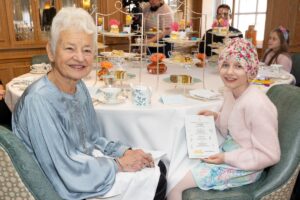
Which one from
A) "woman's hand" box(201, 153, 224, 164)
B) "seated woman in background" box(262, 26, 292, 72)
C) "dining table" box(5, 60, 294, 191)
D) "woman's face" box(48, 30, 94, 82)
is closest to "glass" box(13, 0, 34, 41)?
"dining table" box(5, 60, 294, 191)

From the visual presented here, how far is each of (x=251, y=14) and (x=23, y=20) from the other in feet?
12.3

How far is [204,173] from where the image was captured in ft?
4.44

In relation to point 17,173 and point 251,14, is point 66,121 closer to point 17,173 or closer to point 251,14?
point 17,173

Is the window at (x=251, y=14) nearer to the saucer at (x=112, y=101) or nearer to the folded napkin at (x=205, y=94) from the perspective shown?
the folded napkin at (x=205, y=94)

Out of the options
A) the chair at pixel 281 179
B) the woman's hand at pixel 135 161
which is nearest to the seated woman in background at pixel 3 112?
the woman's hand at pixel 135 161

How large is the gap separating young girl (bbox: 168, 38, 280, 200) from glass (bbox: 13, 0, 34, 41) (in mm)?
2924

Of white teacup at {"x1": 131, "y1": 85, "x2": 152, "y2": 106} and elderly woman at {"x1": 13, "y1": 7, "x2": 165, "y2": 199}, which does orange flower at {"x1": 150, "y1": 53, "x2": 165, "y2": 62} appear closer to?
white teacup at {"x1": 131, "y1": 85, "x2": 152, "y2": 106}

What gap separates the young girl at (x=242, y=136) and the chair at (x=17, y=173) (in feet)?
2.25

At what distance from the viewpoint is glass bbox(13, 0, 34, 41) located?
3.50m

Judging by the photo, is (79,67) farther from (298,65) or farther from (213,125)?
(298,65)

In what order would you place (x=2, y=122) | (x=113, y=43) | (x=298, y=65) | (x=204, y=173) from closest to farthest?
(x=204, y=173)
(x=2, y=122)
(x=298, y=65)
(x=113, y=43)

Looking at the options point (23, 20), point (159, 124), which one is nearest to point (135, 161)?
point (159, 124)

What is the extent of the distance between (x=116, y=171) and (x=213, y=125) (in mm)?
575

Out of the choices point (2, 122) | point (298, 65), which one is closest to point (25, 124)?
point (2, 122)
